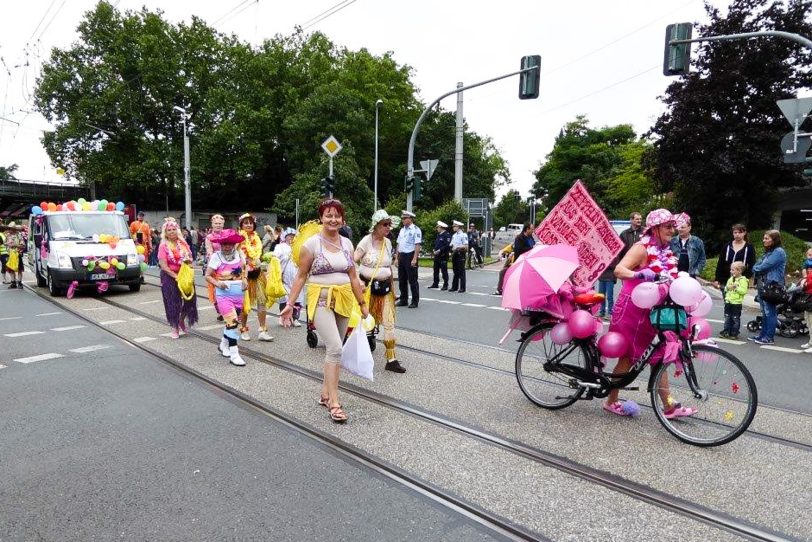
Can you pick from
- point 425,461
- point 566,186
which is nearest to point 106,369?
point 425,461

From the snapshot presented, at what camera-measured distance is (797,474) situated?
12.2ft

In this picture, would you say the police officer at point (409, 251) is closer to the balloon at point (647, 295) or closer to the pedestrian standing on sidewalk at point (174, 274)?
the pedestrian standing on sidewalk at point (174, 274)

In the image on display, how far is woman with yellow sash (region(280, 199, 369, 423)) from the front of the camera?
4.75m

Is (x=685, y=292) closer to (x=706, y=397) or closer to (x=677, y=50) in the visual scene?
(x=706, y=397)

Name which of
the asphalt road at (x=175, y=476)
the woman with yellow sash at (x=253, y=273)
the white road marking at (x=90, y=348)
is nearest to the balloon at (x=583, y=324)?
the asphalt road at (x=175, y=476)

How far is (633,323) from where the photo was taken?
4.59m

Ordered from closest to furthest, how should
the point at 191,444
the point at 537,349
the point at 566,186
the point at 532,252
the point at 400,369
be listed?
the point at 191,444, the point at 532,252, the point at 537,349, the point at 400,369, the point at 566,186

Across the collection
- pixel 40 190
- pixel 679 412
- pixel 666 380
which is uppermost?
pixel 40 190

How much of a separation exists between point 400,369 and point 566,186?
5733cm

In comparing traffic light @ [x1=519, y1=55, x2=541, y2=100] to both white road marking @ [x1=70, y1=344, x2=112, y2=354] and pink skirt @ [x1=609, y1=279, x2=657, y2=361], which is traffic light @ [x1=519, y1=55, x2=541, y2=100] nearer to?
pink skirt @ [x1=609, y1=279, x2=657, y2=361]

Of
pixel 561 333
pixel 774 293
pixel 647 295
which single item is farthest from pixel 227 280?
pixel 774 293

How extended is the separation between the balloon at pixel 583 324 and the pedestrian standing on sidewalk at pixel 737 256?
5.69 m

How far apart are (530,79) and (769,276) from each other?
867 cm

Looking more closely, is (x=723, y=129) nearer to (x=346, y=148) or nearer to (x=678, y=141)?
(x=678, y=141)
